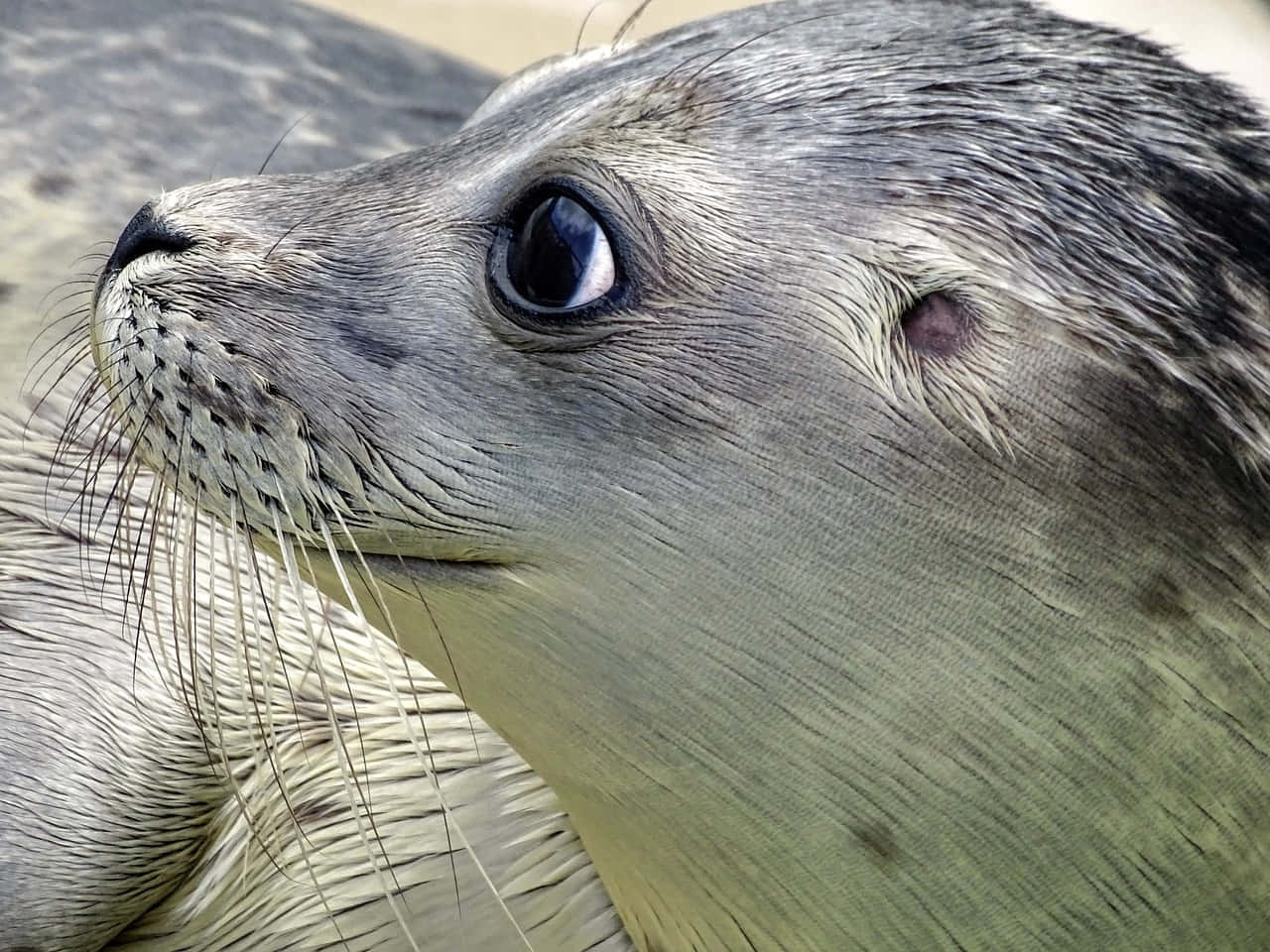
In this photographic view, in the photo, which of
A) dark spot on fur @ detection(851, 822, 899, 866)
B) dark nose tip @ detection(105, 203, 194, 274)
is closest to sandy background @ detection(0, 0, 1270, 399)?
dark nose tip @ detection(105, 203, 194, 274)

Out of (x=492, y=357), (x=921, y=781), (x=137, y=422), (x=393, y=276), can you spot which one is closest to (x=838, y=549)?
(x=921, y=781)

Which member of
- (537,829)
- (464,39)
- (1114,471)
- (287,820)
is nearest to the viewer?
(1114,471)

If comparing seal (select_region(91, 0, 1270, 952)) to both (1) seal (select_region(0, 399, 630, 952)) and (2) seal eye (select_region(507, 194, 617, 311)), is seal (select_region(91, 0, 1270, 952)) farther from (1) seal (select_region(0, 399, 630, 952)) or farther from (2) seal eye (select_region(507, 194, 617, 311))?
(1) seal (select_region(0, 399, 630, 952))

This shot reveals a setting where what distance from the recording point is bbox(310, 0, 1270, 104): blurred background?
3.96 metres

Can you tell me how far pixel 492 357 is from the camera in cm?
128

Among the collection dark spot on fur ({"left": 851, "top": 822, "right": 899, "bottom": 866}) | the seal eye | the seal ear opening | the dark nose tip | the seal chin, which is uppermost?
the dark nose tip

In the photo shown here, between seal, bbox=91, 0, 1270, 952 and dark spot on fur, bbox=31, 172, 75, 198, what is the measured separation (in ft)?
3.96

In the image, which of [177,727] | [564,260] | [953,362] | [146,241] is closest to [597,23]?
[177,727]

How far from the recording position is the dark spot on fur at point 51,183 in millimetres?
2465

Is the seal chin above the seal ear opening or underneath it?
above

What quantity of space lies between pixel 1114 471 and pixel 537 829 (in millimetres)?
765

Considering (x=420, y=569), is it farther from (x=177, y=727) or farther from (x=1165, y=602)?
(x=177, y=727)

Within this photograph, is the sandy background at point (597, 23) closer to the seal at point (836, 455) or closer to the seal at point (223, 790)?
the seal at point (223, 790)

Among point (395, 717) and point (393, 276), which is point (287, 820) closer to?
point (395, 717)
